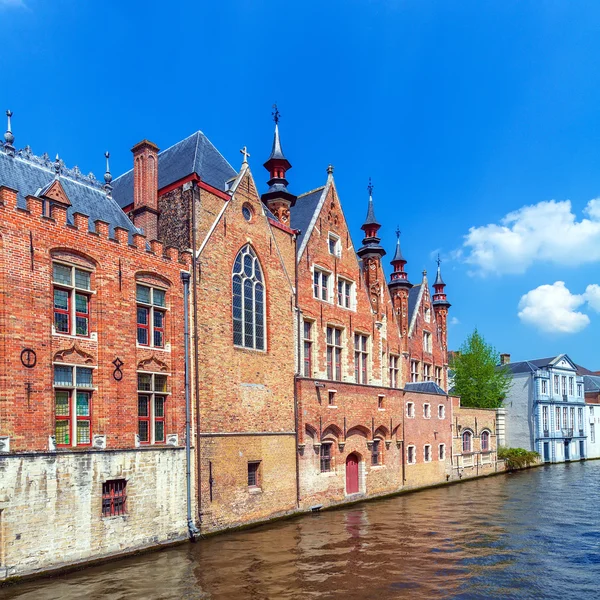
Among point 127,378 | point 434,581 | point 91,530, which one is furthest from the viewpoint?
point 127,378

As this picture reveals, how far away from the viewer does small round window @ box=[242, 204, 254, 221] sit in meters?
23.1

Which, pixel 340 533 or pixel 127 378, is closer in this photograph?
pixel 127 378

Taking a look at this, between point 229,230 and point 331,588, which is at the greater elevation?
point 229,230

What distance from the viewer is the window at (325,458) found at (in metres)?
26.0

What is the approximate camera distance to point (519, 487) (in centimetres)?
3462

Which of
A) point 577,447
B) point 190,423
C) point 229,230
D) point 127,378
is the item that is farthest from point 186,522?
point 577,447

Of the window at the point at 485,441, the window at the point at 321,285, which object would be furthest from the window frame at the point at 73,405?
the window at the point at 485,441

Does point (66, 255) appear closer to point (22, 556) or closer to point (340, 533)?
point (22, 556)

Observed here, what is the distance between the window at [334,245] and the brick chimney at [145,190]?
34.1 ft

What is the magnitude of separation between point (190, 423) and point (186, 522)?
313cm

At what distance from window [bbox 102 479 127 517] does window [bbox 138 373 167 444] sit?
62.4 inches

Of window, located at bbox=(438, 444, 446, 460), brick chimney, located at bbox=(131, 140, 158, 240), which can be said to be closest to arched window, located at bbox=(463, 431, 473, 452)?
window, located at bbox=(438, 444, 446, 460)

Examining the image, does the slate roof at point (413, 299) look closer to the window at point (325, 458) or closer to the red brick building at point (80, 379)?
the window at point (325, 458)

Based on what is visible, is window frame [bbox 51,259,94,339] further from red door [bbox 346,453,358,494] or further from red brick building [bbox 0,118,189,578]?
red door [bbox 346,453,358,494]
